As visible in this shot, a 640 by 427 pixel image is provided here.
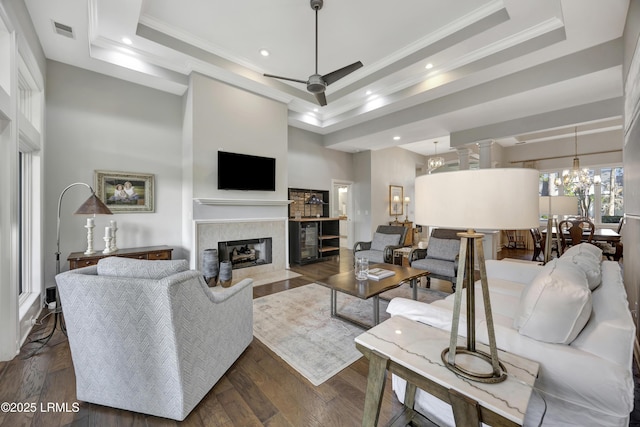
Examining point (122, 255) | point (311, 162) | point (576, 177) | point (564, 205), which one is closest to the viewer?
point (564, 205)

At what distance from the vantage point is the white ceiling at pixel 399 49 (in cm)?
293

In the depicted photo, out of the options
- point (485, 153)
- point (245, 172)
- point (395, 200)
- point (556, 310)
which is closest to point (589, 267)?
point (556, 310)

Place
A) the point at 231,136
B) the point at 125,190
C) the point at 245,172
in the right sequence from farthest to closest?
the point at 245,172 < the point at 231,136 < the point at 125,190

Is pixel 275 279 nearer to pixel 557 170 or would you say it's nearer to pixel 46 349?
pixel 46 349

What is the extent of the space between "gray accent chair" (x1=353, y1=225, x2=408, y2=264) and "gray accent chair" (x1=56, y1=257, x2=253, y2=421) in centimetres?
346

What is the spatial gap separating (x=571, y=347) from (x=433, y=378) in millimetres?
741

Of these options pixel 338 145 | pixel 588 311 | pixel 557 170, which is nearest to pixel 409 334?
pixel 588 311

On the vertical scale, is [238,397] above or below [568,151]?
below

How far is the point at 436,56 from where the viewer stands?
12.0ft

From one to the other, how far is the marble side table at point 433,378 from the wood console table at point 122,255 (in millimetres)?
3580

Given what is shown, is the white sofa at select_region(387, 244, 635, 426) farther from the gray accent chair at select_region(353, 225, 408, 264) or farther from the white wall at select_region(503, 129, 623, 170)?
the white wall at select_region(503, 129, 623, 170)

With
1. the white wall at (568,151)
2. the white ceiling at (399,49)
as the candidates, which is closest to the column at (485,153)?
the white ceiling at (399,49)

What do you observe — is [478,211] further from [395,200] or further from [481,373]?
[395,200]

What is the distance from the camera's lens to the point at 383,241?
5.00 m
